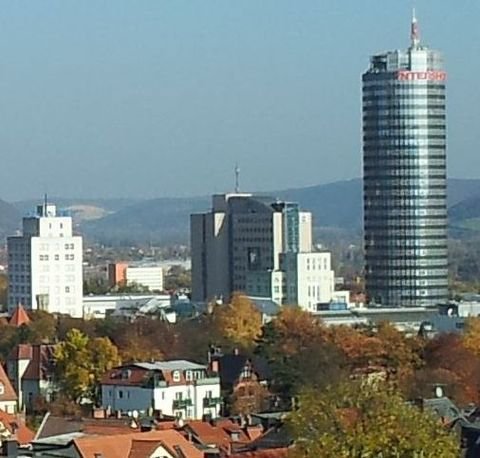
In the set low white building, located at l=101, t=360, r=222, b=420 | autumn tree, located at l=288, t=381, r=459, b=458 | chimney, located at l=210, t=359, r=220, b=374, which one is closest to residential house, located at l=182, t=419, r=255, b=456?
autumn tree, located at l=288, t=381, r=459, b=458

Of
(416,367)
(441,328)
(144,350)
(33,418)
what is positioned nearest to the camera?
(33,418)

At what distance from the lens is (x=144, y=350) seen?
86812 mm

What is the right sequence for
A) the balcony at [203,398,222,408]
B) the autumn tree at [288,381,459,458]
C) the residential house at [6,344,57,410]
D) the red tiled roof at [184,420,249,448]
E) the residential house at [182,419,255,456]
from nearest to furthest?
the autumn tree at [288,381,459,458] < the residential house at [182,419,255,456] < the red tiled roof at [184,420,249,448] < the balcony at [203,398,222,408] < the residential house at [6,344,57,410]

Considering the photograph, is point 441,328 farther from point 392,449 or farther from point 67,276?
point 392,449

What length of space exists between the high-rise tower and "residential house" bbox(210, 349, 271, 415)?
6224cm

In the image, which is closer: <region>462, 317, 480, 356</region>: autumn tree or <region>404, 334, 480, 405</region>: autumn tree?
<region>404, 334, 480, 405</region>: autumn tree

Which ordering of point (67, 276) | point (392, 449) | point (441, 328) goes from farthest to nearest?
point (67, 276) → point (441, 328) → point (392, 449)

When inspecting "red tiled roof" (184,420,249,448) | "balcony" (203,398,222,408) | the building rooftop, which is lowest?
"balcony" (203,398,222,408)

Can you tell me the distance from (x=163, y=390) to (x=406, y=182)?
7465 centimetres

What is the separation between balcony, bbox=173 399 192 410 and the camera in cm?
7495

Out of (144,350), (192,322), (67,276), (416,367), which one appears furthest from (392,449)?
(67,276)

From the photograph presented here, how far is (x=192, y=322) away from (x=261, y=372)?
23.3 metres

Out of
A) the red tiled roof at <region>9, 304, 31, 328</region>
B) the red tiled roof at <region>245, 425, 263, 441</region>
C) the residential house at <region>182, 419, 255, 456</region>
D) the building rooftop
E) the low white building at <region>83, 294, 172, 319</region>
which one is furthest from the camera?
the low white building at <region>83, 294, 172, 319</region>

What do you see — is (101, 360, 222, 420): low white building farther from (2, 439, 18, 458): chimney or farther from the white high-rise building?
the white high-rise building
